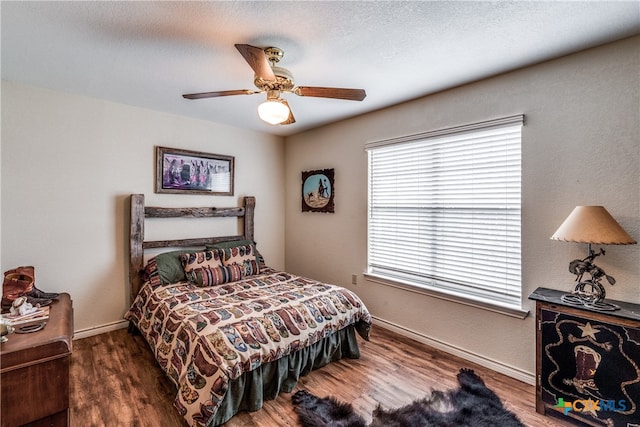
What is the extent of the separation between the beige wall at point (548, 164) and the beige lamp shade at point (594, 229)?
28 centimetres

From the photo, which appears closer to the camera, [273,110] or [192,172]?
[273,110]

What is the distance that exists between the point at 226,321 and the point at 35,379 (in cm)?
104

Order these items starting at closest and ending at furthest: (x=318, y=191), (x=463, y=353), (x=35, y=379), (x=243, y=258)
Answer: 1. (x=35, y=379)
2. (x=463, y=353)
3. (x=243, y=258)
4. (x=318, y=191)

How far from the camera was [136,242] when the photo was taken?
10.4 ft

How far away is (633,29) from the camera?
70.6 inches

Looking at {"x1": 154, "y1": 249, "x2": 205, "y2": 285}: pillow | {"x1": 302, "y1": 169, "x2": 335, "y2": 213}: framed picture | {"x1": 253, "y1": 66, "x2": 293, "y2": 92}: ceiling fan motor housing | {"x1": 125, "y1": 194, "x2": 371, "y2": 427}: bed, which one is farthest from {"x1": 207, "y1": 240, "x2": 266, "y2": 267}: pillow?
{"x1": 253, "y1": 66, "x2": 293, "y2": 92}: ceiling fan motor housing

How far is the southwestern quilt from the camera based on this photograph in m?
1.79

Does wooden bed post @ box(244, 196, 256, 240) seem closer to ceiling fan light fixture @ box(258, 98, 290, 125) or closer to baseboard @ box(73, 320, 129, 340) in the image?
baseboard @ box(73, 320, 129, 340)

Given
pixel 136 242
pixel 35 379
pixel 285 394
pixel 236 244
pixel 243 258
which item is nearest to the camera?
pixel 35 379

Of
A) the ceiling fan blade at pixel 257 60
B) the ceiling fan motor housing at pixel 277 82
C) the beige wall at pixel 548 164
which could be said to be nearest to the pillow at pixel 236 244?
the beige wall at pixel 548 164

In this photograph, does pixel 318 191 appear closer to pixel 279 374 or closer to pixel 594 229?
pixel 279 374

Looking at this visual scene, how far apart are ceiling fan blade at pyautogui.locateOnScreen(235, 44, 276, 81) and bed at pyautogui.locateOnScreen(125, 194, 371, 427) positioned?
5.51 ft

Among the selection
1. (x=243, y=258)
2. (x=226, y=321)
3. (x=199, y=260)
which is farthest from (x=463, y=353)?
(x=199, y=260)

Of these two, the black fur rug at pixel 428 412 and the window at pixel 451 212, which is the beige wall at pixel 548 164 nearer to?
the window at pixel 451 212
